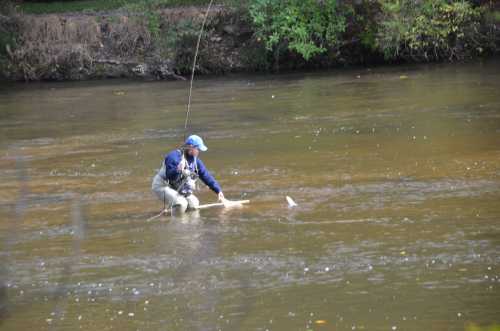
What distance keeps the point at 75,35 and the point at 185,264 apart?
21.0 m

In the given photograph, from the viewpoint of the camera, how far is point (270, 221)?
11.9 meters

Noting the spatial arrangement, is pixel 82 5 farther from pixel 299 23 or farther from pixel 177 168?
pixel 177 168

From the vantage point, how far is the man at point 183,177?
12148 mm

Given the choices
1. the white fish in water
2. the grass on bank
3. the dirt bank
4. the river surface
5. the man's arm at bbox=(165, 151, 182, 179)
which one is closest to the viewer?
the river surface

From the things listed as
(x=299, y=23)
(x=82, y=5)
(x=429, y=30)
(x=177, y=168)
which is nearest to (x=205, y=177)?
(x=177, y=168)

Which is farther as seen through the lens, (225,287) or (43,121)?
(43,121)

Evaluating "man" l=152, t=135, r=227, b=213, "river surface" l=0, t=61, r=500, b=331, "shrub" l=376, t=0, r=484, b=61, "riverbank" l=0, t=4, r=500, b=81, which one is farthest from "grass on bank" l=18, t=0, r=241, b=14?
"man" l=152, t=135, r=227, b=213

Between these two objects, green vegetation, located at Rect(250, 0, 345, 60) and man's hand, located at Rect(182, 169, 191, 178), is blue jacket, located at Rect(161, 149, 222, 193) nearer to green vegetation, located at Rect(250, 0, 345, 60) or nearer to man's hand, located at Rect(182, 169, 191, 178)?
man's hand, located at Rect(182, 169, 191, 178)

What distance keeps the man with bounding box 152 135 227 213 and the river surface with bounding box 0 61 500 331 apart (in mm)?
248

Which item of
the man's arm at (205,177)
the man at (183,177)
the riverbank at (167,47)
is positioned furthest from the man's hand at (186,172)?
the riverbank at (167,47)

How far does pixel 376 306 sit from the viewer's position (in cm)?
863

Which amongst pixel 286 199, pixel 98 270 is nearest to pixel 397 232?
pixel 286 199

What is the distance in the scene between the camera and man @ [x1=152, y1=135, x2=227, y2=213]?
12148 millimetres

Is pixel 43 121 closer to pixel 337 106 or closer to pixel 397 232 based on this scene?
pixel 337 106
